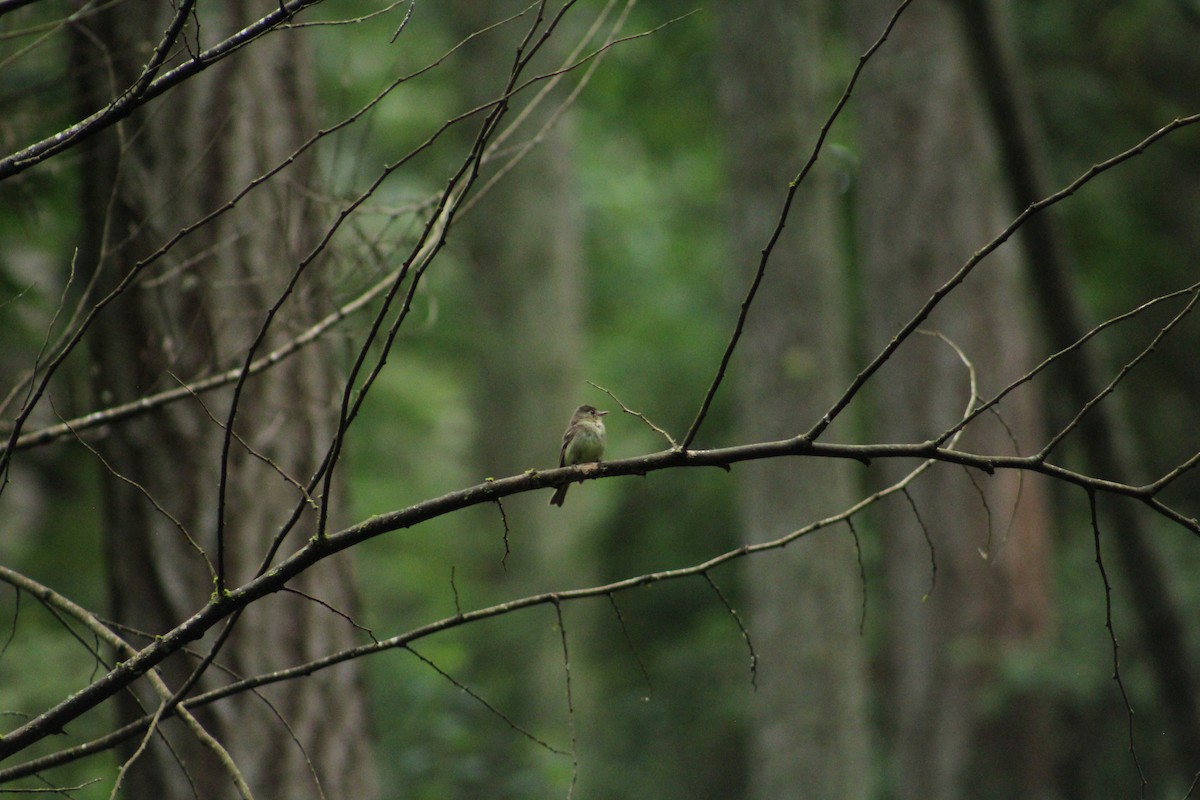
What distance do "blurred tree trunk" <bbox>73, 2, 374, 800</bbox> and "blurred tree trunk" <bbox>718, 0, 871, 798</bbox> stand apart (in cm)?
433

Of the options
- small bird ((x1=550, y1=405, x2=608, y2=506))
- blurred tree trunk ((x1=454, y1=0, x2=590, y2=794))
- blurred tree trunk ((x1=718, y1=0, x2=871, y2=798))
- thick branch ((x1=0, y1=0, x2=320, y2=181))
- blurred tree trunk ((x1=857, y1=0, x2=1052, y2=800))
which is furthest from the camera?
blurred tree trunk ((x1=454, y1=0, x2=590, y2=794))

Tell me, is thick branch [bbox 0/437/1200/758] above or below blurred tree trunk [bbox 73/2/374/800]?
below

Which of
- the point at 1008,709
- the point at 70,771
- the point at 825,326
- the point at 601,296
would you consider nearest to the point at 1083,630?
the point at 1008,709

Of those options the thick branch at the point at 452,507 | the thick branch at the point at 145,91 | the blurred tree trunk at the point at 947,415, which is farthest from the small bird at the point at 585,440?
the blurred tree trunk at the point at 947,415

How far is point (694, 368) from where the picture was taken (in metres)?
11.6

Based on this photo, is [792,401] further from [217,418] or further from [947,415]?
[217,418]

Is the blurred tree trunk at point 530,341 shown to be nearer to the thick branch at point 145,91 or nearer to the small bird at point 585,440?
the small bird at point 585,440

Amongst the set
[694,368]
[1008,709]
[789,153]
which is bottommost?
[1008,709]

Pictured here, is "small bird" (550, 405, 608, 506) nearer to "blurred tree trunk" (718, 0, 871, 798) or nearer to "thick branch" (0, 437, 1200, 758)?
"thick branch" (0, 437, 1200, 758)

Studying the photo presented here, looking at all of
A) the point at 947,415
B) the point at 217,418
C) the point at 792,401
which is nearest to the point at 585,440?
the point at 217,418

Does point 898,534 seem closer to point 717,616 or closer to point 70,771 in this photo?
point 717,616

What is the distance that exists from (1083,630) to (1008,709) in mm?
752

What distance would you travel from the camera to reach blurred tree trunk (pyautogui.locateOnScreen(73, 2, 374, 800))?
402 centimetres

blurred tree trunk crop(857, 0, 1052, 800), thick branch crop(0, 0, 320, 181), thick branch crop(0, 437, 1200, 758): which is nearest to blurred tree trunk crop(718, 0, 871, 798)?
blurred tree trunk crop(857, 0, 1052, 800)
